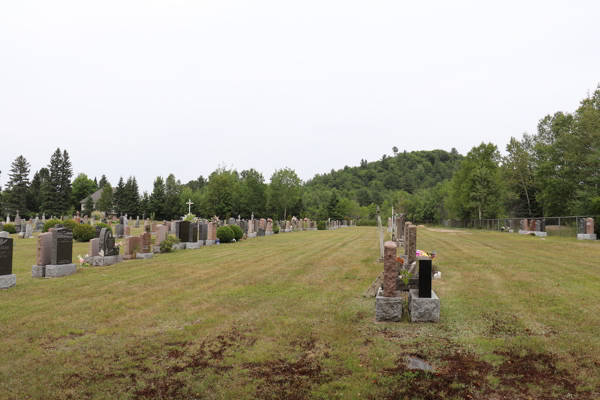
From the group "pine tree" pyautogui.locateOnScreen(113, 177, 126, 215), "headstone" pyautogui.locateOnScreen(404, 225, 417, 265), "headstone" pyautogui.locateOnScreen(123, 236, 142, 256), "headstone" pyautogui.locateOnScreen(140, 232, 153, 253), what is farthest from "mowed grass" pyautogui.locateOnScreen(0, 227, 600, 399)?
"pine tree" pyautogui.locateOnScreen(113, 177, 126, 215)

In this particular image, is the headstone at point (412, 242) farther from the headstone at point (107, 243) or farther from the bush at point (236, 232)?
the bush at point (236, 232)

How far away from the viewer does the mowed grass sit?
168 inches

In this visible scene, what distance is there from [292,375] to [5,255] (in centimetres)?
927

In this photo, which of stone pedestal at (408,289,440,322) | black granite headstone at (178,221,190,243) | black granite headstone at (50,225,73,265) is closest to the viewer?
stone pedestal at (408,289,440,322)

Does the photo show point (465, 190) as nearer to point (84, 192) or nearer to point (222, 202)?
point (222, 202)

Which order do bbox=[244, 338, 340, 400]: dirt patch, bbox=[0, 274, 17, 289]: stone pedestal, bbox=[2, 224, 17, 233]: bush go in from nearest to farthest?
1. bbox=[244, 338, 340, 400]: dirt patch
2. bbox=[0, 274, 17, 289]: stone pedestal
3. bbox=[2, 224, 17, 233]: bush

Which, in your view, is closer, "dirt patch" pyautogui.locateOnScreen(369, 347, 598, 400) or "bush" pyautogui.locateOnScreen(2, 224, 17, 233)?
"dirt patch" pyautogui.locateOnScreen(369, 347, 598, 400)

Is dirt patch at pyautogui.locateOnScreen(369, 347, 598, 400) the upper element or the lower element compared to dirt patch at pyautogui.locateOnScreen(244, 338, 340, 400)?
upper

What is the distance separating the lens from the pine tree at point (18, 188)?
67.8m

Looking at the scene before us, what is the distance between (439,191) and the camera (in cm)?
8519

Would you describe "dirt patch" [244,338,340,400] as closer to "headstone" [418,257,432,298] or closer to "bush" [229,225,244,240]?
"headstone" [418,257,432,298]

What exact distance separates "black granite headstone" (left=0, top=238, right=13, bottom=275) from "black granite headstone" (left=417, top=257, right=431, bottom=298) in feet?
34.1

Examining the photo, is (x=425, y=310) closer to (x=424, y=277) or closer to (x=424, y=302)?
(x=424, y=302)

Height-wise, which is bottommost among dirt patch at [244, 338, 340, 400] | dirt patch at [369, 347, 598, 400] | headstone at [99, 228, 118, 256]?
dirt patch at [244, 338, 340, 400]
